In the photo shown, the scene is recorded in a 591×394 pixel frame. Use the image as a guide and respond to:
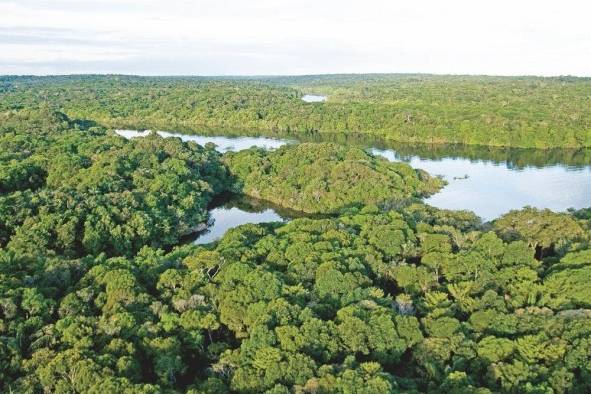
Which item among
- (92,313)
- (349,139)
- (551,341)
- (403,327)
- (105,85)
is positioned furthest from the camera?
(105,85)

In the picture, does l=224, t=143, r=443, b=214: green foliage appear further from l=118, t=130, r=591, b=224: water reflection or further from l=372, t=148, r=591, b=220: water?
l=372, t=148, r=591, b=220: water

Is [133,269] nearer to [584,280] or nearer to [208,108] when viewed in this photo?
[584,280]

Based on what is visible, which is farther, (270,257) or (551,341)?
(270,257)

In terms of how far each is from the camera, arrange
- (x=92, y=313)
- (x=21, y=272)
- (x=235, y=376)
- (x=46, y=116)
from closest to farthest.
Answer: (x=235, y=376), (x=92, y=313), (x=21, y=272), (x=46, y=116)

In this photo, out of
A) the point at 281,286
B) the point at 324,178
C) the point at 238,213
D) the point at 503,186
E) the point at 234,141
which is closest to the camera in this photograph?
the point at 281,286

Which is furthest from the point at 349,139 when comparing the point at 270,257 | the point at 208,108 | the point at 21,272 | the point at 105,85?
the point at 105,85

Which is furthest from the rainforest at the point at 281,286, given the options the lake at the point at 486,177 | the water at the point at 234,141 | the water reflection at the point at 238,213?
the water at the point at 234,141

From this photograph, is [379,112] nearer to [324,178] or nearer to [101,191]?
[324,178]

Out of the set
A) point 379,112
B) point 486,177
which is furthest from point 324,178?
point 379,112
